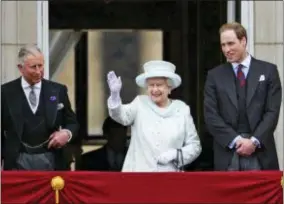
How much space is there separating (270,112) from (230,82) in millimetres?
311

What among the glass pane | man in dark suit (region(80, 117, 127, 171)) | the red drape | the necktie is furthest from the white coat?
the glass pane

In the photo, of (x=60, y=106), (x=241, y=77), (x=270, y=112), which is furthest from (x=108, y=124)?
(x=270, y=112)

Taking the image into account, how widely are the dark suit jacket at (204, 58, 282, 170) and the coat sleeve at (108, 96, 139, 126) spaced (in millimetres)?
476

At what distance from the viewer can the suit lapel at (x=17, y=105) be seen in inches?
224

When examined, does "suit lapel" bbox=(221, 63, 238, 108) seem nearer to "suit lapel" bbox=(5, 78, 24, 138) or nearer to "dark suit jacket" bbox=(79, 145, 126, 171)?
"suit lapel" bbox=(5, 78, 24, 138)

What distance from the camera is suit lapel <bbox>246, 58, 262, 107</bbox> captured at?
562 centimetres

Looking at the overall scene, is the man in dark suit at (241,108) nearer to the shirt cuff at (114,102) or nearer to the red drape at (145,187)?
the red drape at (145,187)

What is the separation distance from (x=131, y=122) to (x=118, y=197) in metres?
0.61

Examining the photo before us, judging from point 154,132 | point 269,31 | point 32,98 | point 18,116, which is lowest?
point 154,132

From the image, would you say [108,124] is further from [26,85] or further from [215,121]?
[215,121]

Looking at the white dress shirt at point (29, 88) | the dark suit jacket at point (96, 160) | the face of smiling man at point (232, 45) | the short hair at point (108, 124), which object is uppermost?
the face of smiling man at point (232, 45)

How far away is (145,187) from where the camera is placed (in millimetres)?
5340

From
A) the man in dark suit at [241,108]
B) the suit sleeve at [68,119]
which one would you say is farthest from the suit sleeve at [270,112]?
the suit sleeve at [68,119]

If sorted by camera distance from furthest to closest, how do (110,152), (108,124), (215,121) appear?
(108,124) → (110,152) → (215,121)
